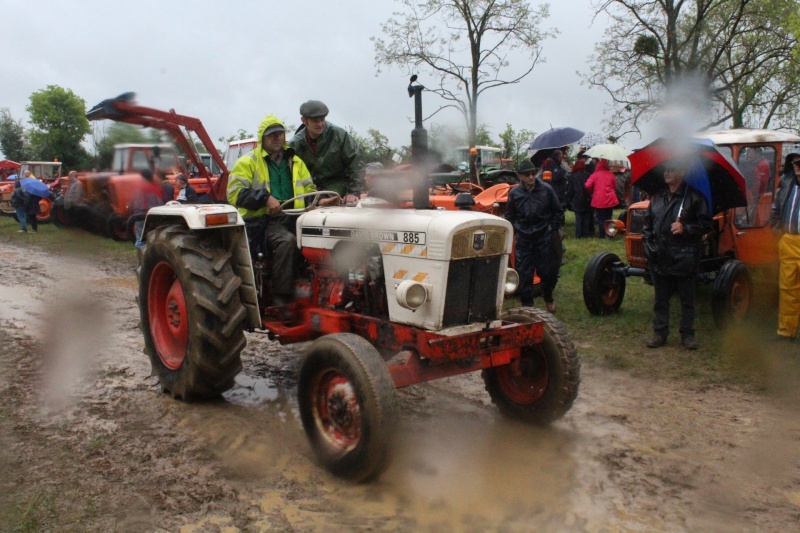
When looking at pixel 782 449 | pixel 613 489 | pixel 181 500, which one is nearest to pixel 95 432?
pixel 181 500

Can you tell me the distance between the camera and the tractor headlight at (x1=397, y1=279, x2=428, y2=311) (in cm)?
371

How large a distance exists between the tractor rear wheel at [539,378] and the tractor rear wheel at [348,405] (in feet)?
3.81

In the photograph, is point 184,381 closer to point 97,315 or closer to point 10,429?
point 10,429

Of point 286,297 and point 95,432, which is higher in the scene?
point 286,297

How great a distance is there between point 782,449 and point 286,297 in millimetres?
3270

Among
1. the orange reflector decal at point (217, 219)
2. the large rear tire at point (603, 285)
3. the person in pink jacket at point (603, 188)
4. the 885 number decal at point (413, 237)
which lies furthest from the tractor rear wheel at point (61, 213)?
the person in pink jacket at point (603, 188)

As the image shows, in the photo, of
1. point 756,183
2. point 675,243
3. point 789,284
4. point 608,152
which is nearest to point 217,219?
point 675,243

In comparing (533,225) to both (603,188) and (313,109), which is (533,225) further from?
(603,188)

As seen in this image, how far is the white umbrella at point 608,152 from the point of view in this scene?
13.4 m

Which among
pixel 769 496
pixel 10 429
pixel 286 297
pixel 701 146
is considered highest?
pixel 701 146

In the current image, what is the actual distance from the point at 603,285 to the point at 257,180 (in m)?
4.20

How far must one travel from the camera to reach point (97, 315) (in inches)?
310

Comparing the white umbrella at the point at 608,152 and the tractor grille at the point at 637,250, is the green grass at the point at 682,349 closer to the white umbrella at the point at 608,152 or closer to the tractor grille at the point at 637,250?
the tractor grille at the point at 637,250

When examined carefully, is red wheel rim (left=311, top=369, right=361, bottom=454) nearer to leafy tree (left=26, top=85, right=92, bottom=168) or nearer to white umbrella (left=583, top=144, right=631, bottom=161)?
leafy tree (left=26, top=85, right=92, bottom=168)
